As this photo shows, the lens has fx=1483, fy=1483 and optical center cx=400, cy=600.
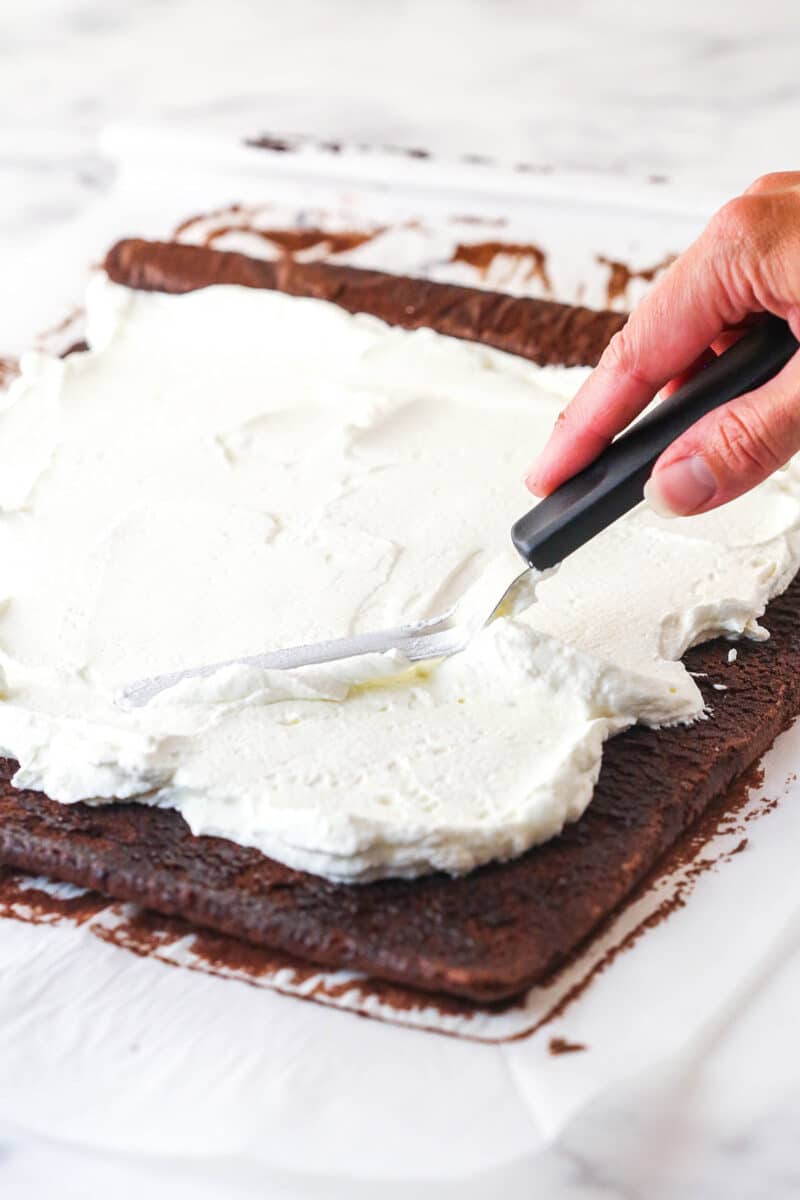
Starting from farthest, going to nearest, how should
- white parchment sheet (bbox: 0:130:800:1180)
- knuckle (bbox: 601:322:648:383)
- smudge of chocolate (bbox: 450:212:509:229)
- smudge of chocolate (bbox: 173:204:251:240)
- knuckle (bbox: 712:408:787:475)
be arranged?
smudge of chocolate (bbox: 173:204:251:240) → smudge of chocolate (bbox: 450:212:509:229) → knuckle (bbox: 601:322:648:383) → knuckle (bbox: 712:408:787:475) → white parchment sheet (bbox: 0:130:800:1180)

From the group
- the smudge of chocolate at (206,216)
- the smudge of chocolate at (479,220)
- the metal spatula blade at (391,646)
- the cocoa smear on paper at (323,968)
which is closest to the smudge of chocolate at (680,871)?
the cocoa smear on paper at (323,968)

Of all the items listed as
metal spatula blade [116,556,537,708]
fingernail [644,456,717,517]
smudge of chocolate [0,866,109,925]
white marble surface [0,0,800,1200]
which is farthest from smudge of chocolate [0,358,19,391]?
fingernail [644,456,717,517]

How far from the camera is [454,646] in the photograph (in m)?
1.84

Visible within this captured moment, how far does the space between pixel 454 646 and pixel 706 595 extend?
40 centimetres

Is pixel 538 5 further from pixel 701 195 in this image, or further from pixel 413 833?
pixel 413 833

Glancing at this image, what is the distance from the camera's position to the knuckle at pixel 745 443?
5.33 ft

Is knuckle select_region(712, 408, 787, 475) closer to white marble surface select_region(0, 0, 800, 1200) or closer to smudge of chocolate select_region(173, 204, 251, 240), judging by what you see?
white marble surface select_region(0, 0, 800, 1200)

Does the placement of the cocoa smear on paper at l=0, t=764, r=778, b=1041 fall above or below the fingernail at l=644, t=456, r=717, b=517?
below

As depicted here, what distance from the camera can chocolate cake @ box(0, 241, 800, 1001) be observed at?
5.00 feet

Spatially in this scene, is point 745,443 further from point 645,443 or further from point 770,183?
point 770,183

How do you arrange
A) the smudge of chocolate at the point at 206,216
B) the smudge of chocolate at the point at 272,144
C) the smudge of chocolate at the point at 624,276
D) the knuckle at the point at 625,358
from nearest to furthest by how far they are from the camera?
the knuckle at the point at 625,358 < the smudge of chocolate at the point at 624,276 < the smudge of chocolate at the point at 206,216 < the smudge of chocolate at the point at 272,144

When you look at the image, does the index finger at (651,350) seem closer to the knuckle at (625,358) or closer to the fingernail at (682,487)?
the knuckle at (625,358)

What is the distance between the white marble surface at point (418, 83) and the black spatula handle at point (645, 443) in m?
1.99

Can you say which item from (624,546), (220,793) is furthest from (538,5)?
(220,793)
